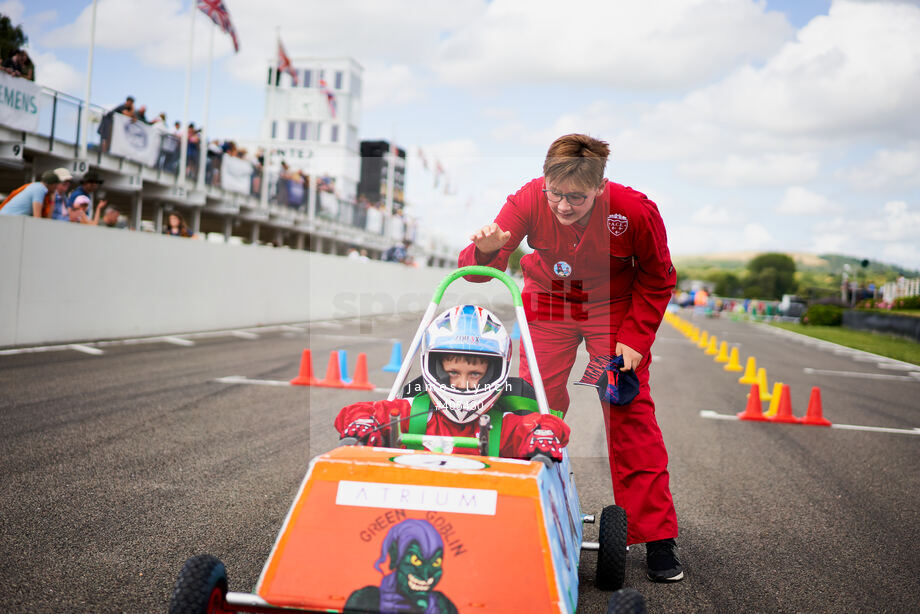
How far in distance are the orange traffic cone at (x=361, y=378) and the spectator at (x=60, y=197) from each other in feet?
18.4

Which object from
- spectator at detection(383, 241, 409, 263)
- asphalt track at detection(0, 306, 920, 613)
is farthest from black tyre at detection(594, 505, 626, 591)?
spectator at detection(383, 241, 409, 263)

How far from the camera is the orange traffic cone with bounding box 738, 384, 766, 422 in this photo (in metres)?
9.09

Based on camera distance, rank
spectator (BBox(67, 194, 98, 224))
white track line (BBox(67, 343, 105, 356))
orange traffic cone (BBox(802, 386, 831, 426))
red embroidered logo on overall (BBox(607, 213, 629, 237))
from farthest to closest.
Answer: spectator (BBox(67, 194, 98, 224))
white track line (BBox(67, 343, 105, 356))
orange traffic cone (BBox(802, 386, 831, 426))
red embroidered logo on overall (BBox(607, 213, 629, 237))

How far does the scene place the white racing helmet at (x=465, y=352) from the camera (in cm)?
325

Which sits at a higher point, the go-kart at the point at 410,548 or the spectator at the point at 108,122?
the spectator at the point at 108,122

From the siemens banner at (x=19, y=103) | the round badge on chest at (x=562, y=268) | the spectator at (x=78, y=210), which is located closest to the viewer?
the round badge on chest at (x=562, y=268)

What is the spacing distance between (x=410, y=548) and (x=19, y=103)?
15065 millimetres

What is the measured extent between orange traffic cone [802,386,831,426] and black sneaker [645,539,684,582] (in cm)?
618

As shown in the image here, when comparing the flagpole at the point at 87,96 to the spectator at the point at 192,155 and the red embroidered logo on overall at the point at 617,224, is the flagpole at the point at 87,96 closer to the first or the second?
the spectator at the point at 192,155

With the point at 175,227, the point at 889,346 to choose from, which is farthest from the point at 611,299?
the point at 889,346

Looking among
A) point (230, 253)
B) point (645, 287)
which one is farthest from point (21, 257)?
point (645, 287)

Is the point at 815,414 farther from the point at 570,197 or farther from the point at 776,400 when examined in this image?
the point at 570,197

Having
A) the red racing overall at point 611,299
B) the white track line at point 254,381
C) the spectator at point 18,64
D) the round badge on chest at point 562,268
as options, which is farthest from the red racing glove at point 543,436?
the spectator at point 18,64

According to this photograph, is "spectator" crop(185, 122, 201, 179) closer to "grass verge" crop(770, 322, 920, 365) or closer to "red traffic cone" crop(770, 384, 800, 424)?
"red traffic cone" crop(770, 384, 800, 424)
